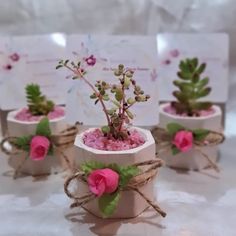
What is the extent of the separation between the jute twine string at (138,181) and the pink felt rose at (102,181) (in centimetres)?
3

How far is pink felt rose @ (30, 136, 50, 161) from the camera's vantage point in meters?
0.80

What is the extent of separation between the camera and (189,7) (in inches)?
40.6

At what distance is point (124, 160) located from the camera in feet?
2.17

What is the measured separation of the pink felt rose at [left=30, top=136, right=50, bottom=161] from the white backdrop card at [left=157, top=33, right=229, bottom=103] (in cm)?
31

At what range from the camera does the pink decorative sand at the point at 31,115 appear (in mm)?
857

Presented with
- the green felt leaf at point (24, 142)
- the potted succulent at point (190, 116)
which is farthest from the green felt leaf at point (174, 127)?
the green felt leaf at point (24, 142)

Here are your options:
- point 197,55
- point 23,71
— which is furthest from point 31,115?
point 197,55

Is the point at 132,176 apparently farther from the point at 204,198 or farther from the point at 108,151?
the point at 204,198

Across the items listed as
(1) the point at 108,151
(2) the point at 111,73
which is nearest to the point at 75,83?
(2) the point at 111,73

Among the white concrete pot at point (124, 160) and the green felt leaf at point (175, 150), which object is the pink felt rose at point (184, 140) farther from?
the white concrete pot at point (124, 160)

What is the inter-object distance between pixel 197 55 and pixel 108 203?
471 mm

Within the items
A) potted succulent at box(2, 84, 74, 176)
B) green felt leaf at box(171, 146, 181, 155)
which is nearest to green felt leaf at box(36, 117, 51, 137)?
potted succulent at box(2, 84, 74, 176)

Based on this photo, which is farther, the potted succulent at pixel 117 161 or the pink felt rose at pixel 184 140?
the pink felt rose at pixel 184 140

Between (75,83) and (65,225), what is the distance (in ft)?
0.82
